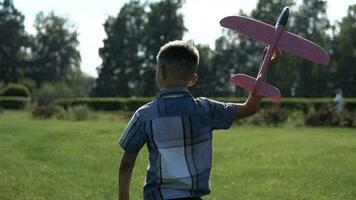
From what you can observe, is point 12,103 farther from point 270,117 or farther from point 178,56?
point 178,56

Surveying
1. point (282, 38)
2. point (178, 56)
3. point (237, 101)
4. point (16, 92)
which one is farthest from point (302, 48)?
point (16, 92)

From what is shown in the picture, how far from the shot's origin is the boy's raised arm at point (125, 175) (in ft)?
10.5

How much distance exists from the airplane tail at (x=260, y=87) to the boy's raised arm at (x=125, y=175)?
697 mm

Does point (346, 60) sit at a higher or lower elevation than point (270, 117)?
higher

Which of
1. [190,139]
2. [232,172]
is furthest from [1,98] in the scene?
[190,139]

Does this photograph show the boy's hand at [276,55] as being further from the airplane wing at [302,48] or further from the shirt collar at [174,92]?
the shirt collar at [174,92]

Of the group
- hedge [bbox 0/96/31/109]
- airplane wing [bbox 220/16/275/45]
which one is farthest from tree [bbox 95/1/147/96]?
airplane wing [bbox 220/16/275/45]

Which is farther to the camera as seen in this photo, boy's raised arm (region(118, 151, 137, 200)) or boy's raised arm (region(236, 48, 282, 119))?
boy's raised arm (region(236, 48, 282, 119))

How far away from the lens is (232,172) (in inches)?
435

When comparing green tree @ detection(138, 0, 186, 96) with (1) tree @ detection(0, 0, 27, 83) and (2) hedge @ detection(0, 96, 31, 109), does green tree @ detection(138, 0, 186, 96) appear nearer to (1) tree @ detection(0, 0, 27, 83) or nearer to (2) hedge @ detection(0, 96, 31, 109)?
(1) tree @ detection(0, 0, 27, 83)

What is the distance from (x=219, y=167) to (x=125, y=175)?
339 inches

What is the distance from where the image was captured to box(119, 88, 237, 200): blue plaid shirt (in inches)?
121

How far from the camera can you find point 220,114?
327cm

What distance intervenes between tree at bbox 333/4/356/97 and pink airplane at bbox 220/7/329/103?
63952 mm
